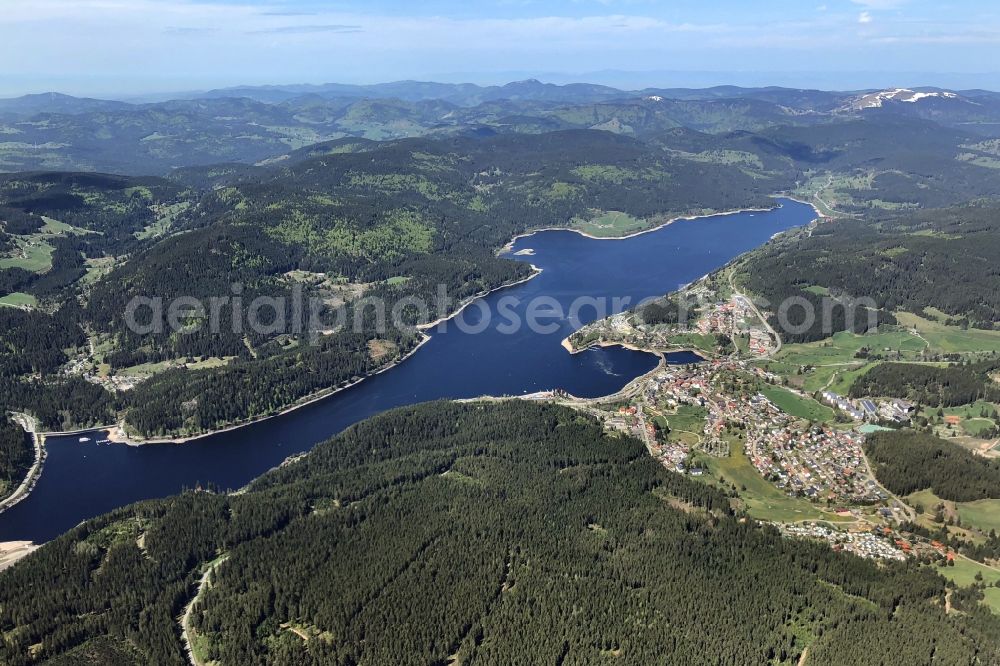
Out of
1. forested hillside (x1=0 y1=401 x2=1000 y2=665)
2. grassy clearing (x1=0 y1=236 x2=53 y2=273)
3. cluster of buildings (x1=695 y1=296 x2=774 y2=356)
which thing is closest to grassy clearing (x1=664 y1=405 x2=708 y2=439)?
forested hillside (x1=0 y1=401 x2=1000 y2=665)

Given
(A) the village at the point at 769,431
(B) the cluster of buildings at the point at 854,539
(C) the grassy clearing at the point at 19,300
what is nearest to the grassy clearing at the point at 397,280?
(A) the village at the point at 769,431

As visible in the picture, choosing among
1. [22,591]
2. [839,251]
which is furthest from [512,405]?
[839,251]

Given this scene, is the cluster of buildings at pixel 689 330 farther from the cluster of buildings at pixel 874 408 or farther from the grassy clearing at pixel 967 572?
the grassy clearing at pixel 967 572

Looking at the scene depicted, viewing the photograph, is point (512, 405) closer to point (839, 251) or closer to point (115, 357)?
point (115, 357)

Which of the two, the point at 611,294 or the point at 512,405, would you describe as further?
the point at 611,294

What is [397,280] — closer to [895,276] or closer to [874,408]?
[874,408]

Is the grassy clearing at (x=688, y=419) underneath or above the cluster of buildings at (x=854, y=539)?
above
